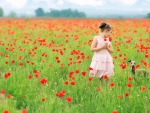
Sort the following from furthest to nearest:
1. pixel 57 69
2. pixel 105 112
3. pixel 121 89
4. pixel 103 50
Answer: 1. pixel 57 69
2. pixel 103 50
3. pixel 121 89
4. pixel 105 112

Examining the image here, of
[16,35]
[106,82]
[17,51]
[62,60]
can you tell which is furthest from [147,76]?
[16,35]

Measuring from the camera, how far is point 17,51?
823cm

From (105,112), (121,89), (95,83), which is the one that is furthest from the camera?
(95,83)

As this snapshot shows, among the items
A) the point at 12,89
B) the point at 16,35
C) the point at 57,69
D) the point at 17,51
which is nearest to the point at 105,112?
the point at 12,89

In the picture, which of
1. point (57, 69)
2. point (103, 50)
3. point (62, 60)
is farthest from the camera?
point (62, 60)

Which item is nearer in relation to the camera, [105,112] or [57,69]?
[105,112]

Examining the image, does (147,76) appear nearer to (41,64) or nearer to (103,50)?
(103,50)

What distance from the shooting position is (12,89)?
17.6 feet

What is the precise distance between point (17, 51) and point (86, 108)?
4060 millimetres

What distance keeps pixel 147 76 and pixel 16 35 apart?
662cm

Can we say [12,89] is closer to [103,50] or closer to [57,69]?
[57,69]

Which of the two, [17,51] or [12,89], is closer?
[12,89]

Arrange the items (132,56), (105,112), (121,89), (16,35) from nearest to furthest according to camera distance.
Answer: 1. (105,112)
2. (121,89)
3. (132,56)
4. (16,35)

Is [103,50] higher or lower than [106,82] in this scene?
higher
